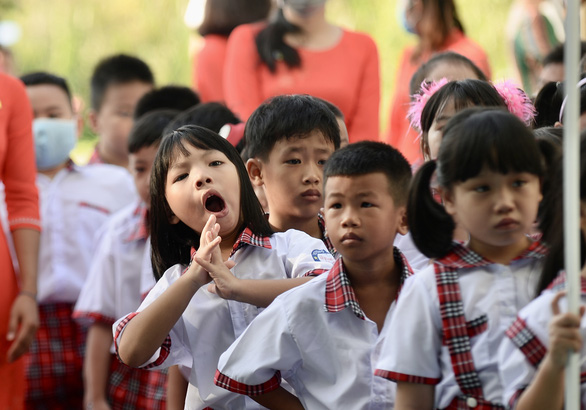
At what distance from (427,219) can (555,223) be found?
29cm

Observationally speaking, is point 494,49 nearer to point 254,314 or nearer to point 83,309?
Answer: point 83,309

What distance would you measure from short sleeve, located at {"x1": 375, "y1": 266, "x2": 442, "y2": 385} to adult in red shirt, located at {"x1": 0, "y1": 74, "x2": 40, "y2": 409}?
2085mm

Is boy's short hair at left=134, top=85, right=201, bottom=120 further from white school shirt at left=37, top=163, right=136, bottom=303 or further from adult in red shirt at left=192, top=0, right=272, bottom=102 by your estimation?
adult in red shirt at left=192, top=0, right=272, bottom=102

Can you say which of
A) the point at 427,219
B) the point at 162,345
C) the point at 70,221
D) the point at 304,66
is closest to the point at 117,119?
the point at 70,221

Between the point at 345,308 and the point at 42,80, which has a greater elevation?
the point at 42,80

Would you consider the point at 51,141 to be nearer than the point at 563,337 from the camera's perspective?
No

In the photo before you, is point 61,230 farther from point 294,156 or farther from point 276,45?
point 294,156

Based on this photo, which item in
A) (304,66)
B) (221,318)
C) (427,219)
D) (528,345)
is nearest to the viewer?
(528,345)

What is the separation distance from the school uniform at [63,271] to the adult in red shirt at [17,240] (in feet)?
2.27

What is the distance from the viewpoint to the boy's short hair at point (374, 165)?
8.73 feet


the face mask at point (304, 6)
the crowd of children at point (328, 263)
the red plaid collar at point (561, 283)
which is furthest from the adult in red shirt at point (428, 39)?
the red plaid collar at point (561, 283)

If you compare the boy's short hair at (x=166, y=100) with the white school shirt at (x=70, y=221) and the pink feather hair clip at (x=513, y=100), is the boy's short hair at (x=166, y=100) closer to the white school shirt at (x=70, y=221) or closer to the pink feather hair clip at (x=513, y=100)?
the white school shirt at (x=70, y=221)

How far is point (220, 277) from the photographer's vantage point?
9.05ft

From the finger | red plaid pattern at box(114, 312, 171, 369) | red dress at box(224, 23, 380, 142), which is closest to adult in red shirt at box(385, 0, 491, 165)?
red dress at box(224, 23, 380, 142)
